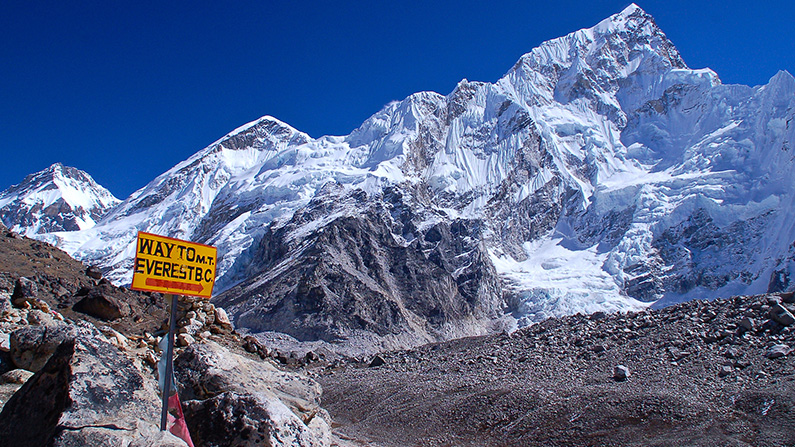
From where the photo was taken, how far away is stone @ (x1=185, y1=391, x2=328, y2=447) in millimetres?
9836

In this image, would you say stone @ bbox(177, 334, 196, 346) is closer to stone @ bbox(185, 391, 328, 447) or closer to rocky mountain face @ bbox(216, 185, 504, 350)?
stone @ bbox(185, 391, 328, 447)

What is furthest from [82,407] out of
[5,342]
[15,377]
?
[5,342]

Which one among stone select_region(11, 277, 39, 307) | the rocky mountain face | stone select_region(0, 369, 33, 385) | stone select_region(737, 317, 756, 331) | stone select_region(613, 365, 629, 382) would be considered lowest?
stone select_region(0, 369, 33, 385)

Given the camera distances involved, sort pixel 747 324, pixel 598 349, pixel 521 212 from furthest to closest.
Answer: pixel 521 212 < pixel 598 349 < pixel 747 324

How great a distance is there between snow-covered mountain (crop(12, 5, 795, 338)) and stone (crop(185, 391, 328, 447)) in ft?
255

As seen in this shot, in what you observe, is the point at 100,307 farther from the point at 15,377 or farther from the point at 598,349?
the point at 598,349

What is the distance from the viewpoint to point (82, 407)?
308 inches

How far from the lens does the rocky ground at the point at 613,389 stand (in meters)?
13.7

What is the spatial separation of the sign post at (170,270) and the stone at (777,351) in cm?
1561

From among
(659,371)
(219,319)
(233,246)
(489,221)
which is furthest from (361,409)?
(489,221)

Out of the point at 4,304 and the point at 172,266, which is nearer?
the point at 172,266

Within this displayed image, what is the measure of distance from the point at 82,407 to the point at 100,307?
15397 mm

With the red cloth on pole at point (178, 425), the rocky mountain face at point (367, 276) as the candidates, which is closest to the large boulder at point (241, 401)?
the red cloth on pole at point (178, 425)

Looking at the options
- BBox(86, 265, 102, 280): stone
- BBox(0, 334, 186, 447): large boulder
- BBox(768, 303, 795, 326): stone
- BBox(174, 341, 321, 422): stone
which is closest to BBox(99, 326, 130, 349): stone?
BBox(174, 341, 321, 422): stone
